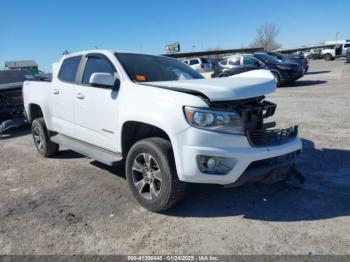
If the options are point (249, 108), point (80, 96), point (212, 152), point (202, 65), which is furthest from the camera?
point (202, 65)

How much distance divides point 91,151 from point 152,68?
4.78 feet

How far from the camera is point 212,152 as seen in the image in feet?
10.6

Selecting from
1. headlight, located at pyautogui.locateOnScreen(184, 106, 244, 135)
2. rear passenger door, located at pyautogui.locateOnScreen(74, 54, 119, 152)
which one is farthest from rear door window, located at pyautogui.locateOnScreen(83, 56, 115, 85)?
headlight, located at pyautogui.locateOnScreen(184, 106, 244, 135)

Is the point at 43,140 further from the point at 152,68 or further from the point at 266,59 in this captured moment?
the point at 266,59

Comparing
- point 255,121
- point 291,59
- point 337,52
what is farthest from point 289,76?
point 337,52

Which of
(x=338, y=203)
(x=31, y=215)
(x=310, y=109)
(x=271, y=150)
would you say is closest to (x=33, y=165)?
(x=31, y=215)

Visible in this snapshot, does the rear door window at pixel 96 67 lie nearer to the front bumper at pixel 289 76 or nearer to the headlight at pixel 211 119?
the headlight at pixel 211 119

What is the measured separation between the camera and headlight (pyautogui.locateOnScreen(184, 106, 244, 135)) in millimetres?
3258

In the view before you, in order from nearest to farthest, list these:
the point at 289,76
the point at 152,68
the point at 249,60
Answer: the point at 152,68 → the point at 289,76 → the point at 249,60

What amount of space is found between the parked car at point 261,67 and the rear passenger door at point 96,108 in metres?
12.2

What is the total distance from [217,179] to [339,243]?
1250 mm

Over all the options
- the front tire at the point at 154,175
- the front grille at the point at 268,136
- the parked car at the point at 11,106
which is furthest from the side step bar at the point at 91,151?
the parked car at the point at 11,106

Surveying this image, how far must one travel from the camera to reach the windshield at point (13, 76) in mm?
9664

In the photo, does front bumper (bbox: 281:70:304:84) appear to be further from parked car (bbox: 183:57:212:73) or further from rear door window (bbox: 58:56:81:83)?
rear door window (bbox: 58:56:81:83)
